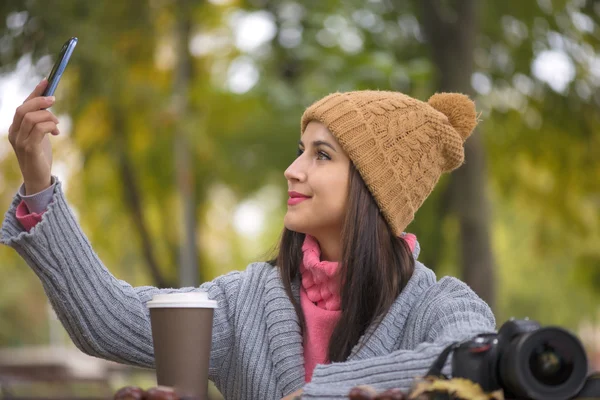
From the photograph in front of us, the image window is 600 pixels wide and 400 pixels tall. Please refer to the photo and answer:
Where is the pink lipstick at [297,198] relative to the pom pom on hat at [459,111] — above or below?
below

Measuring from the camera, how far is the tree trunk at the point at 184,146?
10.2 metres

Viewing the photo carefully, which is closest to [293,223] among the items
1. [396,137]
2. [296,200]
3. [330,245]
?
[296,200]

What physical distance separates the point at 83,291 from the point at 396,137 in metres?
1.08

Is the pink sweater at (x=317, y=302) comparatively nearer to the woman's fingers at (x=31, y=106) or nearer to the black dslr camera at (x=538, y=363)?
the black dslr camera at (x=538, y=363)

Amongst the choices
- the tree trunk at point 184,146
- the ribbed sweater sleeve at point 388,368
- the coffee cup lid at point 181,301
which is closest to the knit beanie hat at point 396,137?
the ribbed sweater sleeve at point 388,368

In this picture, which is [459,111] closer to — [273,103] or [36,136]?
[36,136]

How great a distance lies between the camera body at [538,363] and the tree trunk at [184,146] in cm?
818

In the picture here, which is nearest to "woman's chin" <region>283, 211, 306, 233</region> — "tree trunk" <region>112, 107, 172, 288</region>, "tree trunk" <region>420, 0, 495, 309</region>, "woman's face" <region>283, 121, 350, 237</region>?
"woman's face" <region>283, 121, 350, 237</region>

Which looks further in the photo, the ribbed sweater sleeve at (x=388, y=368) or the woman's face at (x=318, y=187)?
the woman's face at (x=318, y=187)

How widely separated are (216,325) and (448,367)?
976 mm

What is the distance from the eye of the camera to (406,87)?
908 centimetres

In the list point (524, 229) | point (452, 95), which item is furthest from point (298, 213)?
point (524, 229)

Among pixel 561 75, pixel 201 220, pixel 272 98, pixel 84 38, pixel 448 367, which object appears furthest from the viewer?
pixel 201 220

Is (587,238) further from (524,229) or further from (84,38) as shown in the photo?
(84,38)
